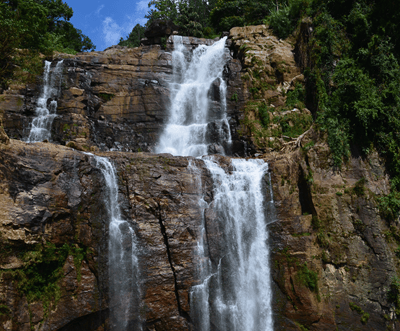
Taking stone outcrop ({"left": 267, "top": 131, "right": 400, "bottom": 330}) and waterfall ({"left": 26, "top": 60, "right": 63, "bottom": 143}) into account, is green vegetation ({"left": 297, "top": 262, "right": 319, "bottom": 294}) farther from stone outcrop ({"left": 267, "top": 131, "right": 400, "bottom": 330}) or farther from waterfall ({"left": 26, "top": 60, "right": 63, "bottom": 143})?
waterfall ({"left": 26, "top": 60, "right": 63, "bottom": 143})

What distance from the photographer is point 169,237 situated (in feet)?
41.3

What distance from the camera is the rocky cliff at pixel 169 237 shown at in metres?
10.4

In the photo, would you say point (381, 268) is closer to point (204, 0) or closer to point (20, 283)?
point (20, 283)

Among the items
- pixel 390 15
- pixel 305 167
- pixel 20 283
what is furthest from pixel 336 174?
pixel 20 283

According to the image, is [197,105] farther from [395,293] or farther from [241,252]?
[395,293]

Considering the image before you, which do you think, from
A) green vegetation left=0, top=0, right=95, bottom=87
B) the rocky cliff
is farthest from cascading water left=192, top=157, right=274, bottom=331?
green vegetation left=0, top=0, right=95, bottom=87

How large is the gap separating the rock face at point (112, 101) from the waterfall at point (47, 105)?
0.34 metres

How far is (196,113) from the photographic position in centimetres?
2142

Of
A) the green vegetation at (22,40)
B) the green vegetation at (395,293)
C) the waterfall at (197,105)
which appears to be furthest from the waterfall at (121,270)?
the green vegetation at (22,40)

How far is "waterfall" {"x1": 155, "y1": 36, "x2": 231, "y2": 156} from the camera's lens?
1972 cm

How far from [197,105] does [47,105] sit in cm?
981

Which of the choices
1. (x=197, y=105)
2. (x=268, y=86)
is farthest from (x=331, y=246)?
(x=197, y=105)

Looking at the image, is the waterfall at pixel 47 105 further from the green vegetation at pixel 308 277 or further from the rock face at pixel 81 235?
the green vegetation at pixel 308 277

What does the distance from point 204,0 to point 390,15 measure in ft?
104
